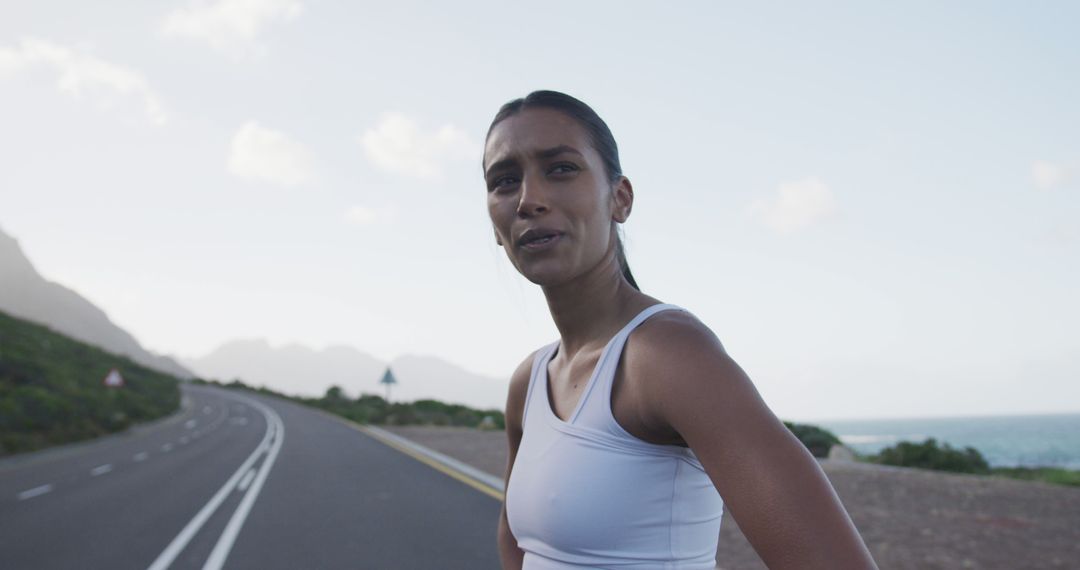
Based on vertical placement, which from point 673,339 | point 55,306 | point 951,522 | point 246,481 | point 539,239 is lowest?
point 246,481

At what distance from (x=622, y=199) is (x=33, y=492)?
16277mm

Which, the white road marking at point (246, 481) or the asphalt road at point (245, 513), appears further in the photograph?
the white road marking at point (246, 481)

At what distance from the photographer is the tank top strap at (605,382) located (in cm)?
115

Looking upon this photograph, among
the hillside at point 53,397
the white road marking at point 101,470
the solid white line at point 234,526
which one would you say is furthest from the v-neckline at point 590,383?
the hillside at point 53,397

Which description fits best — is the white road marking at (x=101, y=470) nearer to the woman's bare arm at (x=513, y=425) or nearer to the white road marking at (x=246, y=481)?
the white road marking at (x=246, y=481)

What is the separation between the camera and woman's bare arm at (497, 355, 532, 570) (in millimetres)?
Answer: 1641

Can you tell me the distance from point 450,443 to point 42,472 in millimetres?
10501

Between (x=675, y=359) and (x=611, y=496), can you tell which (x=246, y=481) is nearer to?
(x=611, y=496)

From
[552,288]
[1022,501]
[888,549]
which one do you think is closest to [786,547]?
[552,288]

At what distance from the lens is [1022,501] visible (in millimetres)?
9664

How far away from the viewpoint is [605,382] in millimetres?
1178

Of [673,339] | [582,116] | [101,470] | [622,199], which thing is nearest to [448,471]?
[101,470]

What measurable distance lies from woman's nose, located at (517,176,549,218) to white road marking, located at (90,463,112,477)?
18652mm

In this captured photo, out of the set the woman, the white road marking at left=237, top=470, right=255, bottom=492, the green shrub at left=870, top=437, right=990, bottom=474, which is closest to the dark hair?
the woman
